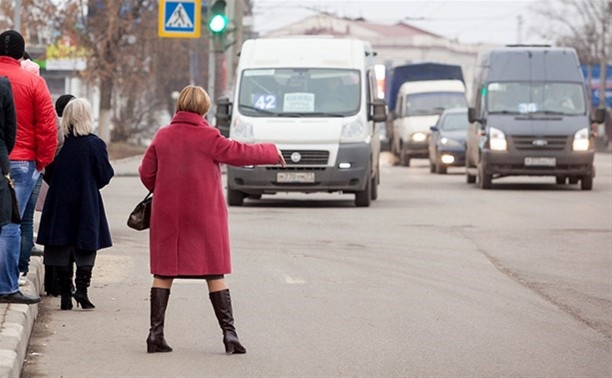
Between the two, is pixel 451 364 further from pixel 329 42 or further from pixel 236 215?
pixel 329 42

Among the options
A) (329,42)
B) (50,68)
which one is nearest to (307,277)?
(329,42)

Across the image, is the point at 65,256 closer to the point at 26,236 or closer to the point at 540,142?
the point at 26,236

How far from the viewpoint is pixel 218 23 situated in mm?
27094

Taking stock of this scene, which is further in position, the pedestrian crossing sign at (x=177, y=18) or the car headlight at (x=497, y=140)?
the pedestrian crossing sign at (x=177, y=18)

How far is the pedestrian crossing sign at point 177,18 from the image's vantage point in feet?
96.7

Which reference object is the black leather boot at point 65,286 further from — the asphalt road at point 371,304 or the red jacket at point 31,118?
the red jacket at point 31,118

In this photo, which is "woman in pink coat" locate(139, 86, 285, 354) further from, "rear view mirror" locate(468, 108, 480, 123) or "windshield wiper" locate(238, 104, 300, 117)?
"rear view mirror" locate(468, 108, 480, 123)

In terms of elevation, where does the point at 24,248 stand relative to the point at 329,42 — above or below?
below

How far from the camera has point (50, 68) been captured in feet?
211

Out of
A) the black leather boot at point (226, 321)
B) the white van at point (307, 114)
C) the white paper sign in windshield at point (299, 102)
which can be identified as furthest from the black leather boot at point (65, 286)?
the white paper sign in windshield at point (299, 102)

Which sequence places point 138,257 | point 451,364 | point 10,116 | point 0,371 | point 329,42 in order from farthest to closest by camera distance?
point 329,42 < point 138,257 < point 10,116 < point 451,364 < point 0,371

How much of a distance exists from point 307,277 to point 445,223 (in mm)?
6416

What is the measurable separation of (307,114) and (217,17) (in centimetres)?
490

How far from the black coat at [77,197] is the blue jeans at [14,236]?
0.24 m
